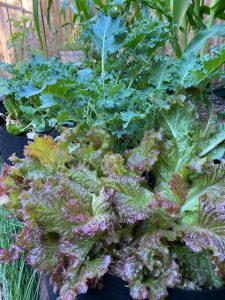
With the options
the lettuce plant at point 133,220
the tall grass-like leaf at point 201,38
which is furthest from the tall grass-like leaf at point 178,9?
the lettuce plant at point 133,220

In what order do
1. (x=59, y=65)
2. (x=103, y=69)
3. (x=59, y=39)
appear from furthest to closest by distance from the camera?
(x=59, y=39) < (x=59, y=65) < (x=103, y=69)

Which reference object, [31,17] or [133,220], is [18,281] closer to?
→ [133,220]

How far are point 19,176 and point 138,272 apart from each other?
0.39 meters

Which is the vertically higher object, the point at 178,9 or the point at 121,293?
the point at 178,9

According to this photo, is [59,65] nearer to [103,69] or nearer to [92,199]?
[103,69]

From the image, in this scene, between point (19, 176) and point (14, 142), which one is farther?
point (14, 142)

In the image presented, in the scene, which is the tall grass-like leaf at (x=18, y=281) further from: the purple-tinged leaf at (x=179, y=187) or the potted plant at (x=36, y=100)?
the purple-tinged leaf at (x=179, y=187)

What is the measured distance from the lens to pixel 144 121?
894mm

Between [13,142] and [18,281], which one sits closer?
[18,281]

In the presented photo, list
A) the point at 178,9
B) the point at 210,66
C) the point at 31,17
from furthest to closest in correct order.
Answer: the point at 31,17, the point at 178,9, the point at 210,66

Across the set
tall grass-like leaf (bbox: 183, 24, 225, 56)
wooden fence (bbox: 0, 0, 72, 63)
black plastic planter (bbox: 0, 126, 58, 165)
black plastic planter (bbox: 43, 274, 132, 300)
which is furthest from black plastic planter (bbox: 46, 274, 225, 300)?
wooden fence (bbox: 0, 0, 72, 63)

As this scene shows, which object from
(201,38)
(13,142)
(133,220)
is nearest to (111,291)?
(133,220)

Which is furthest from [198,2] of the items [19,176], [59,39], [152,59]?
[59,39]

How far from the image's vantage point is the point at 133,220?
0.62 metres
